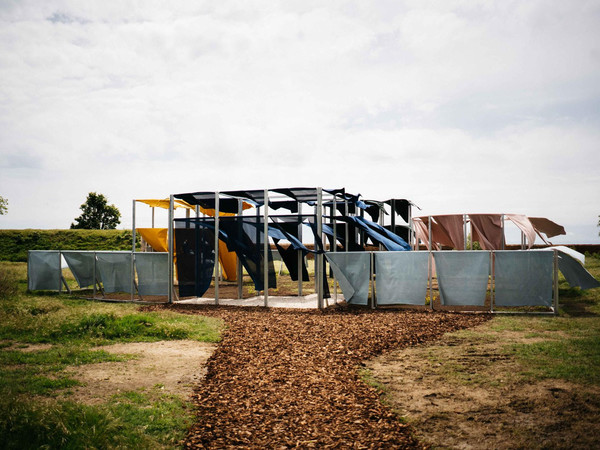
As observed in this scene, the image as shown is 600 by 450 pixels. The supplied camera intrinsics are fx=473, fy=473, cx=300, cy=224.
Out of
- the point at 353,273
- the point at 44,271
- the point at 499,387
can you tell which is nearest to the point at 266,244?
the point at 353,273

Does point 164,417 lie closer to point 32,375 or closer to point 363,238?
point 32,375

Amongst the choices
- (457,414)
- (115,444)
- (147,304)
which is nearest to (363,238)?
(147,304)

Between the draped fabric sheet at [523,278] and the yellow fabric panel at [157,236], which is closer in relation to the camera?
the draped fabric sheet at [523,278]

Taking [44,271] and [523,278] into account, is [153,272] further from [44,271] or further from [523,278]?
[523,278]

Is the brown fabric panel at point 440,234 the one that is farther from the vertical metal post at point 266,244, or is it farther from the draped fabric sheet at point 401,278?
the vertical metal post at point 266,244

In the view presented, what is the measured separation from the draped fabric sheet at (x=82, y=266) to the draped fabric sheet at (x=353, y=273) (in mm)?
8560

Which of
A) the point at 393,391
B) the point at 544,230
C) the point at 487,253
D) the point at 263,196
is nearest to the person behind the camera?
the point at 393,391

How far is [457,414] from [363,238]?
11068mm

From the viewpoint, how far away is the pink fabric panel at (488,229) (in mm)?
17062

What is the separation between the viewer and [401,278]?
12297mm

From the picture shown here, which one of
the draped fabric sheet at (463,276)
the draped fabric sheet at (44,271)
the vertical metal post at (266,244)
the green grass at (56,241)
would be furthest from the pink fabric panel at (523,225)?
the green grass at (56,241)

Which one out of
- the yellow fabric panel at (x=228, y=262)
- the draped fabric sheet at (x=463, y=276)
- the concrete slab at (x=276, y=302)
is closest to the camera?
the draped fabric sheet at (x=463, y=276)

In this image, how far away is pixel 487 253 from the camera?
1166cm

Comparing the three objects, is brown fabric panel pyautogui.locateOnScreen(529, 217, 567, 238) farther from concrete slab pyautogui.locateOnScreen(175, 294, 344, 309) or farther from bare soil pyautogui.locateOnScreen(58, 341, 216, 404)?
bare soil pyautogui.locateOnScreen(58, 341, 216, 404)
